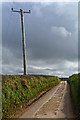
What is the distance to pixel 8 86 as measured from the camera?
8.07m

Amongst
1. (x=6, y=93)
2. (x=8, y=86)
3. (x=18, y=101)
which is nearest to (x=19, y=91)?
(x=18, y=101)

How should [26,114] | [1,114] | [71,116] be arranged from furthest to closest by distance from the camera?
[26,114] < [71,116] < [1,114]

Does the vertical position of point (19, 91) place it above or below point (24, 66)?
below

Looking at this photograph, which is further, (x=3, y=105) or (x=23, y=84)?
(x=23, y=84)

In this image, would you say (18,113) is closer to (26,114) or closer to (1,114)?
(26,114)

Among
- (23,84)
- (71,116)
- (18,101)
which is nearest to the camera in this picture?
(71,116)

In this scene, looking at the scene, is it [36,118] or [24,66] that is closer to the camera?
[36,118]

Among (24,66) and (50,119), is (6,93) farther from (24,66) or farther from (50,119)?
(24,66)

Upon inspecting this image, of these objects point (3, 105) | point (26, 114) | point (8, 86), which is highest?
point (8, 86)

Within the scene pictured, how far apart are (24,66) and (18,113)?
8.84 meters

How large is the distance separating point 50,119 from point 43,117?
0.43 meters

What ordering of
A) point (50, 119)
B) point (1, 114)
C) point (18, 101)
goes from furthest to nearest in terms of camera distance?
point (18, 101) < point (50, 119) < point (1, 114)

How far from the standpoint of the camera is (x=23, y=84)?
1038 cm

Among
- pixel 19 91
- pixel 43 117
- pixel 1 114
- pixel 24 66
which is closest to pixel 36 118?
pixel 43 117
